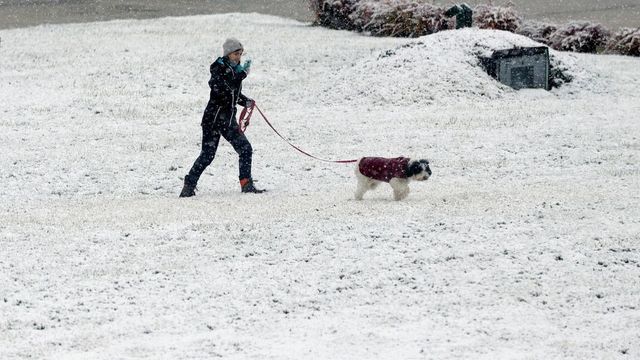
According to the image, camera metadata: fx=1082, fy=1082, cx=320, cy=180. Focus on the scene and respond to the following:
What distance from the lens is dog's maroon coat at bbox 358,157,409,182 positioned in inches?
416

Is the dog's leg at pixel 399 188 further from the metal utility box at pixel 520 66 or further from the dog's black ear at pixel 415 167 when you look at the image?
the metal utility box at pixel 520 66

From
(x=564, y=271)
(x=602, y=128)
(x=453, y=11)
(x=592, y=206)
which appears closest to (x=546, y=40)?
(x=453, y=11)

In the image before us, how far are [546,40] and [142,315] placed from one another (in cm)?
1655

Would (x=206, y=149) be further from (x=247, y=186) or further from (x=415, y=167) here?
(x=415, y=167)

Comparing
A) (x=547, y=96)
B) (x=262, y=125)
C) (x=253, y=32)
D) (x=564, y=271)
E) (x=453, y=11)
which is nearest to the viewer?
(x=564, y=271)

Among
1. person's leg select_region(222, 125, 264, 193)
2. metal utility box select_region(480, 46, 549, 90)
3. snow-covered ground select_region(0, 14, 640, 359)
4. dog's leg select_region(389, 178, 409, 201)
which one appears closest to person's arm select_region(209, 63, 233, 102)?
person's leg select_region(222, 125, 264, 193)

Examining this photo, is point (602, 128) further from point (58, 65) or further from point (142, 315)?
point (58, 65)

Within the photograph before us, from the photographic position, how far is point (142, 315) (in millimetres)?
7965

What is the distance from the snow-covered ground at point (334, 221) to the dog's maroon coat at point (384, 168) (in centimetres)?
34

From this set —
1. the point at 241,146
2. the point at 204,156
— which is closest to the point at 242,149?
the point at 241,146

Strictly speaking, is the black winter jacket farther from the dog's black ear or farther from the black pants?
the dog's black ear

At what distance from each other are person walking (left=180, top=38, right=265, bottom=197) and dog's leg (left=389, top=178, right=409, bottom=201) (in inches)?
74.1

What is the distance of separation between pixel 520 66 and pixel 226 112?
24.1 ft

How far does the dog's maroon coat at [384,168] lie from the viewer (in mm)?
10570
